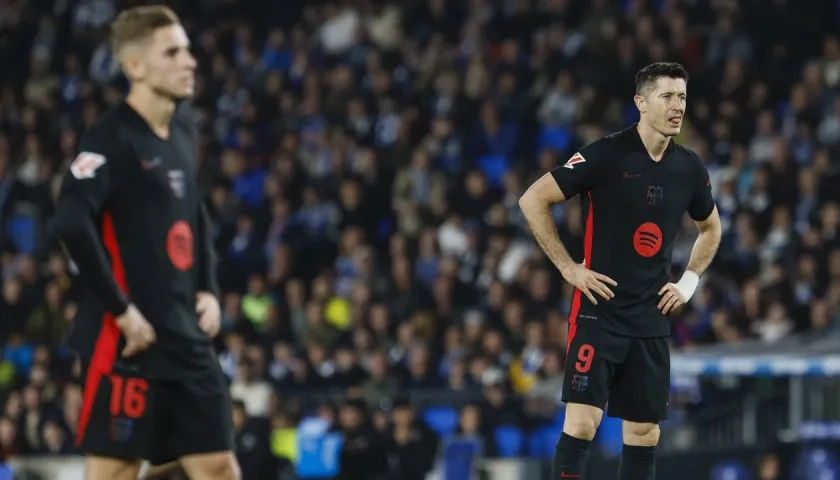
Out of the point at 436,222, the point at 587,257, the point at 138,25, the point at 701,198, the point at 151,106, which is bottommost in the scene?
the point at 436,222

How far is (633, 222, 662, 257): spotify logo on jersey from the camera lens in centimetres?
690

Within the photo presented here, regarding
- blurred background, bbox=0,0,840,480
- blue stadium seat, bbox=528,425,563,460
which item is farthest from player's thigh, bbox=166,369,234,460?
blue stadium seat, bbox=528,425,563,460

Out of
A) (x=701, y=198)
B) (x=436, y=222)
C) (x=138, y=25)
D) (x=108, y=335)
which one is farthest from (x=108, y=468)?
(x=436, y=222)

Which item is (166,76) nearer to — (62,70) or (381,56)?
(381,56)

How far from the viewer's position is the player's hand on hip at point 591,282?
6855 mm

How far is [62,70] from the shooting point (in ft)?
69.8

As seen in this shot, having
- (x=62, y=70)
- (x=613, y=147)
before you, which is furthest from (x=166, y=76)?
(x=62, y=70)

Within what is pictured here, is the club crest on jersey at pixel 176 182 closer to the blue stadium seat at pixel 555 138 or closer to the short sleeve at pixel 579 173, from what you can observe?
the short sleeve at pixel 579 173

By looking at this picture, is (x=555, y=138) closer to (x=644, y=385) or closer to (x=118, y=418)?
(x=644, y=385)

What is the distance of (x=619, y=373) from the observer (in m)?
7.00

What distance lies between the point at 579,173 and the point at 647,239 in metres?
0.41

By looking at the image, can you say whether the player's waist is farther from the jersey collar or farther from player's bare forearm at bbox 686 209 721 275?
the jersey collar

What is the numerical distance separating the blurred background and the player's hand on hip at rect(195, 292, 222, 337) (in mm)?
5991

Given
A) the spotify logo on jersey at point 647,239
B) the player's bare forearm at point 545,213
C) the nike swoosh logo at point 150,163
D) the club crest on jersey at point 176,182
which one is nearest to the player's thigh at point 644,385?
the spotify logo on jersey at point 647,239
